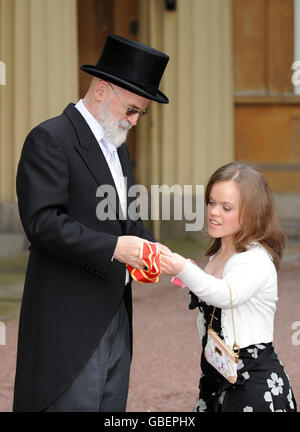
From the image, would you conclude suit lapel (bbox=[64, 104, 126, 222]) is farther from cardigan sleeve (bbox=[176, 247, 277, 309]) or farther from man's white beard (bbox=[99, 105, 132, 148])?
cardigan sleeve (bbox=[176, 247, 277, 309])

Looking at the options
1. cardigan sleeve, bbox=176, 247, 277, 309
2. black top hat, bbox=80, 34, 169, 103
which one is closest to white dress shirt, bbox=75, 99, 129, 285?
black top hat, bbox=80, 34, 169, 103

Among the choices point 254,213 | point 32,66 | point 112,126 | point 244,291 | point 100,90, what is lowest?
point 244,291

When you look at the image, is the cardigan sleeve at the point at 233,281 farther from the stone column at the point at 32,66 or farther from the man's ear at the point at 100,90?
the stone column at the point at 32,66

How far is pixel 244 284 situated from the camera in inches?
120

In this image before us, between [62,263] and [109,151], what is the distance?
501mm

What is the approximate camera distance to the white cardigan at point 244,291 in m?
3.03

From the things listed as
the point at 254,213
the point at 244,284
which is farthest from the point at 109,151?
the point at 244,284

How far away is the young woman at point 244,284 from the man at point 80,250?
10.8 inches

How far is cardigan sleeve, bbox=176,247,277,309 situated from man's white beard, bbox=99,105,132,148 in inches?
21.8

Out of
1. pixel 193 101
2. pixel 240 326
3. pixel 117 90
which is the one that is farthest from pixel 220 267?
pixel 193 101

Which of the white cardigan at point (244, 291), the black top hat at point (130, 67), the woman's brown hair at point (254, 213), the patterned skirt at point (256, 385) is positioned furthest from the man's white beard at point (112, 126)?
the patterned skirt at point (256, 385)

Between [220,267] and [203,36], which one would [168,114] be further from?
[220,267]

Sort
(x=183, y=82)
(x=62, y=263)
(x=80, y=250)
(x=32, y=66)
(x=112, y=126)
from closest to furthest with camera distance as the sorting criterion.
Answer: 1. (x=80, y=250)
2. (x=62, y=263)
3. (x=112, y=126)
4. (x=32, y=66)
5. (x=183, y=82)

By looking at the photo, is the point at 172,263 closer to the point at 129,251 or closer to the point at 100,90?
the point at 129,251
